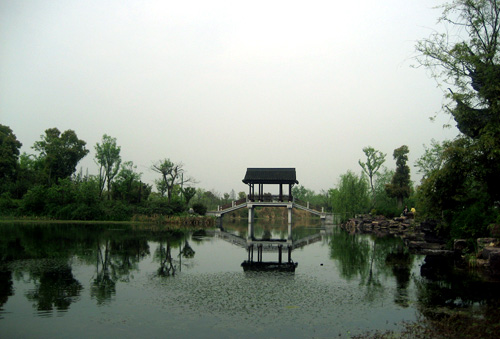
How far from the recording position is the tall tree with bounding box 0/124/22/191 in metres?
42.9

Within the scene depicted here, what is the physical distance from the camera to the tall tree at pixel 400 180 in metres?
50.0

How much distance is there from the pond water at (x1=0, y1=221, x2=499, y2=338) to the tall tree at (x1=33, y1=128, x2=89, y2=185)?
32.9m

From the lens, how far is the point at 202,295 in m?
10.3

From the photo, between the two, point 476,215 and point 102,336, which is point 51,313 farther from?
point 476,215

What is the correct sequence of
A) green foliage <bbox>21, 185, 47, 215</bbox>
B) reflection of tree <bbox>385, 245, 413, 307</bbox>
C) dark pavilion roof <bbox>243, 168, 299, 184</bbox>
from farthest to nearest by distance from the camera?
green foliage <bbox>21, 185, 47, 215</bbox>
dark pavilion roof <bbox>243, 168, 299, 184</bbox>
reflection of tree <bbox>385, 245, 413, 307</bbox>

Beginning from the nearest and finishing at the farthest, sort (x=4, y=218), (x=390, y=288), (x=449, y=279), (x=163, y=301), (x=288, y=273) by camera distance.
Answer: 1. (x=163, y=301)
2. (x=390, y=288)
3. (x=449, y=279)
4. (x=288, y=273)
5. (x=4, y=218)

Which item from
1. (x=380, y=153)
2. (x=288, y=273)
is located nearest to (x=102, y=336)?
(x=288, y=273)

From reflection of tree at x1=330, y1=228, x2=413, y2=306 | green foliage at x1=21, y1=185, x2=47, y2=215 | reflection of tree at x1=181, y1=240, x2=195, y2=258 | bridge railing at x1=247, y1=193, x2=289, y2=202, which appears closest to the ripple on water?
reflection of tree at x1=330, y1=228, x2=413, y2=306

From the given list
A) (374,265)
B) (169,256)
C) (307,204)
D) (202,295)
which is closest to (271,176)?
(307,204)

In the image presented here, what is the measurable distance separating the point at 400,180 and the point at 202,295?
46065 millimetres

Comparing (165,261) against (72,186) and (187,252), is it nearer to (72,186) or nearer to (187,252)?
(187,252)

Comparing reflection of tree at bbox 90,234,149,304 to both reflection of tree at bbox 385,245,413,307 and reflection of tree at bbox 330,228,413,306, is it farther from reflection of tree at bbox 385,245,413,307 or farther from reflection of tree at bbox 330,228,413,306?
reflection of tree at bbox 385,245,413,307

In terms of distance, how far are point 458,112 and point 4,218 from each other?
40370mm

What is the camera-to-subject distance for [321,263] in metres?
16.7
